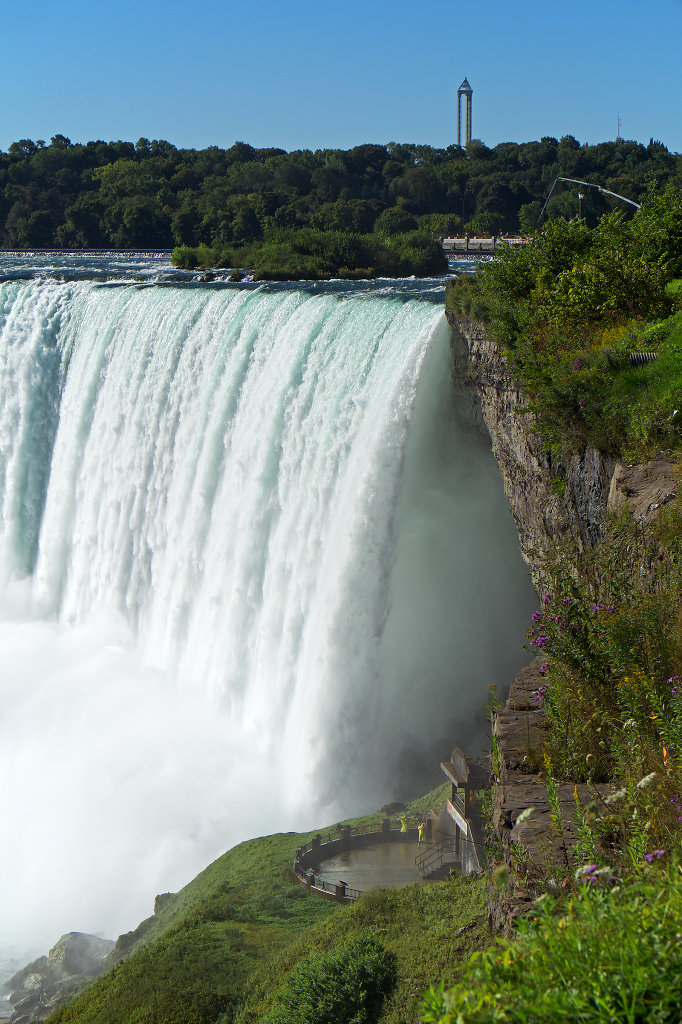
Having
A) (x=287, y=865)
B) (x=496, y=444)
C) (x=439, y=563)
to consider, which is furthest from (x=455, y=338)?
(x=287, y=865)

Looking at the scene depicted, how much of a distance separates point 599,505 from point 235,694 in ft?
31.9

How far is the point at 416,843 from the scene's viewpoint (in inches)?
493

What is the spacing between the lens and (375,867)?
476 inches

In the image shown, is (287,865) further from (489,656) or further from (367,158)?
(367,158)

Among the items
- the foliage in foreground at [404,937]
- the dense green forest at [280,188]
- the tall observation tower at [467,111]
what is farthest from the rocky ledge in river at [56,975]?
the tall observation tower at [467,111]

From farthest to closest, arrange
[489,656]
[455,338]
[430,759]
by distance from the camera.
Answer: [489,656], [430,759], [455,338]

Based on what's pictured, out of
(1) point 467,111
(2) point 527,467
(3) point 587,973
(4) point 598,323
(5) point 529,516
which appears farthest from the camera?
(1) point 467,111

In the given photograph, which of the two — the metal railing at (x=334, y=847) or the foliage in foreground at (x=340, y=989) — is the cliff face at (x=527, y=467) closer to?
the foliage in foreground at (x=340, y=989)

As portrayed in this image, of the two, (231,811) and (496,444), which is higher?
(496,444)

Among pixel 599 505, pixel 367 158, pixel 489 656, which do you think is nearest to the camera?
pixel 599 505

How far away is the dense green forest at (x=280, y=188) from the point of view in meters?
48.8

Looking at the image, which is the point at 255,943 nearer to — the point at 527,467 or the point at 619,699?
the point at 527,467

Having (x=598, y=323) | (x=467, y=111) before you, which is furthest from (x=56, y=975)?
(x=467, y=111)

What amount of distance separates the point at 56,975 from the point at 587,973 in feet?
37.6
